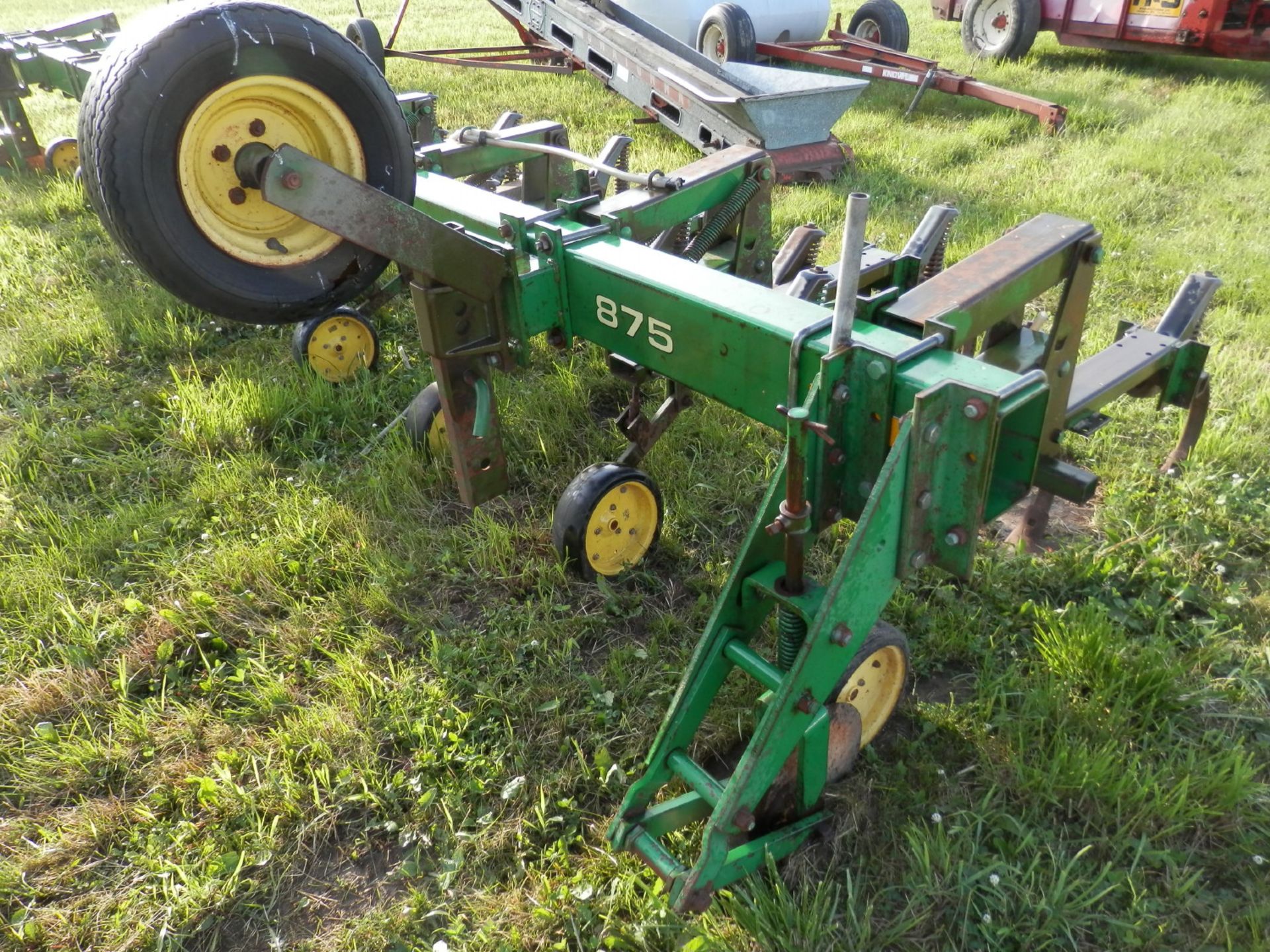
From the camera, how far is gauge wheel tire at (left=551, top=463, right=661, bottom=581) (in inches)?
111

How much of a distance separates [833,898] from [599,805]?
1.97 ft

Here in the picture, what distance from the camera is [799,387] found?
2.04 m

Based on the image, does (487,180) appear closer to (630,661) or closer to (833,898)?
(630,661)

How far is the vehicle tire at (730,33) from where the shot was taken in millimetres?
7891

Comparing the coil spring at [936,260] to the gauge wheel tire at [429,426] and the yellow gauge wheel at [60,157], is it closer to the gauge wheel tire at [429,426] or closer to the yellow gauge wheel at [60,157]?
the gauge wheel tire at [429,426]

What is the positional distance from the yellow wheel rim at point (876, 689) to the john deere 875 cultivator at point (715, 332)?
11 millimetres

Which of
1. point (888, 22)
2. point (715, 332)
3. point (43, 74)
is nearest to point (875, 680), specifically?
point (715, 332)

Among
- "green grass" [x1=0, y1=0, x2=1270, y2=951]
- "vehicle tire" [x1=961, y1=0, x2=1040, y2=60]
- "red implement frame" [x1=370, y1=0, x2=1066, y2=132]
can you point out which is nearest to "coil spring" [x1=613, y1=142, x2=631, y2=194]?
"green grass" [x1=0, y1=0, x2=1270, y2=951]

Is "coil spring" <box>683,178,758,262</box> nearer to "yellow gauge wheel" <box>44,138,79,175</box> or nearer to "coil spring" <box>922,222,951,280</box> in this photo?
"coil spring" <box>922,222,951,280</box>

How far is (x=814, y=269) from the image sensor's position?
2.60 meters

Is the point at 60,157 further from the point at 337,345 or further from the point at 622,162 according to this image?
the point at 622,162

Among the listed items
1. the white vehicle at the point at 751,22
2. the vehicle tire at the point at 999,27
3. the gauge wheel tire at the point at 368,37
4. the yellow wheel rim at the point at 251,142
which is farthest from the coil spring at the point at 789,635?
the vehicle tire at the point at 999,27

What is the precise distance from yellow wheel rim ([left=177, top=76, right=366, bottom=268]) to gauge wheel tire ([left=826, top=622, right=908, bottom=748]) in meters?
1.58

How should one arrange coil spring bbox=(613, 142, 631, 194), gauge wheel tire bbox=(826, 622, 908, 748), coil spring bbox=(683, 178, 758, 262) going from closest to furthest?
gauge wheel tire bbox=(826, 622, 908, 748) < coil spring bbox=(683, 178, 758, 262) < coil spring bbox=(613, 142, 631, 194)
